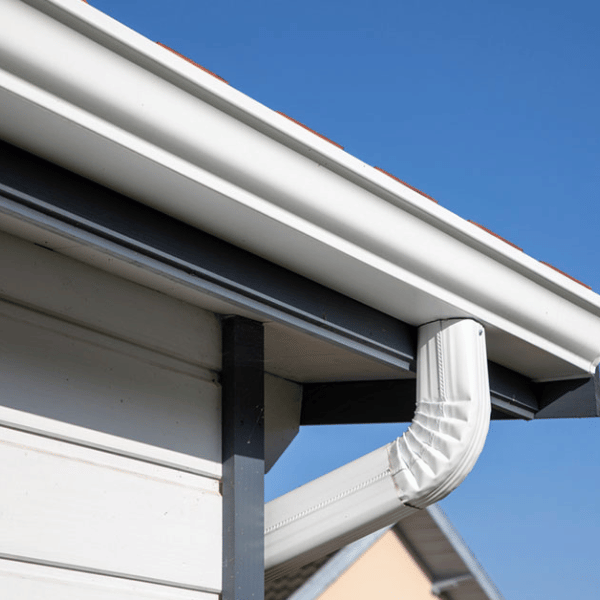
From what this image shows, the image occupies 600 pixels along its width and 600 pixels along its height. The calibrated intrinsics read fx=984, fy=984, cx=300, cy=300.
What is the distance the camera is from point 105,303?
208cm

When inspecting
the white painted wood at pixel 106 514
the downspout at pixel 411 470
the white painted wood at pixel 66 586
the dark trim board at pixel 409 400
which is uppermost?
the dark trim board at pixel 409 400

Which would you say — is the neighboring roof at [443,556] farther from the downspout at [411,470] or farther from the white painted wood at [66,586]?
the white painted wood at [66,586]

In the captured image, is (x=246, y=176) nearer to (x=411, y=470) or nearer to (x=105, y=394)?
(x=105, y=394)

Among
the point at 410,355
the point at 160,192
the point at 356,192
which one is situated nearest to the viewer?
the point at 160,192

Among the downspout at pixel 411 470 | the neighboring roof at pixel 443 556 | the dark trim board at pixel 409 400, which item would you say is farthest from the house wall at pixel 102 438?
the neighboring roof at pixel 443 556

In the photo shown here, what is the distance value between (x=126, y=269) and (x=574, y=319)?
109 cm

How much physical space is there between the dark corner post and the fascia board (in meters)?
0.30

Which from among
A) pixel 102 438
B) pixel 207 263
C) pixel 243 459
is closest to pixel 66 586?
pixel 102 438

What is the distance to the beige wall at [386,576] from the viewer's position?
29.6 ft

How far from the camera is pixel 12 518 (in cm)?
178

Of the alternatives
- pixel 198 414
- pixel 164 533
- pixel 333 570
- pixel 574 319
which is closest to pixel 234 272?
pixel 198 414

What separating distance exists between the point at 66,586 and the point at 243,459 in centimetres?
52

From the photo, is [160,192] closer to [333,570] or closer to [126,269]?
[126,269]

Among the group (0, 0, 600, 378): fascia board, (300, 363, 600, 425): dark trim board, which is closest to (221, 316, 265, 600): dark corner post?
(0, 0, 600, 378): fascia board
